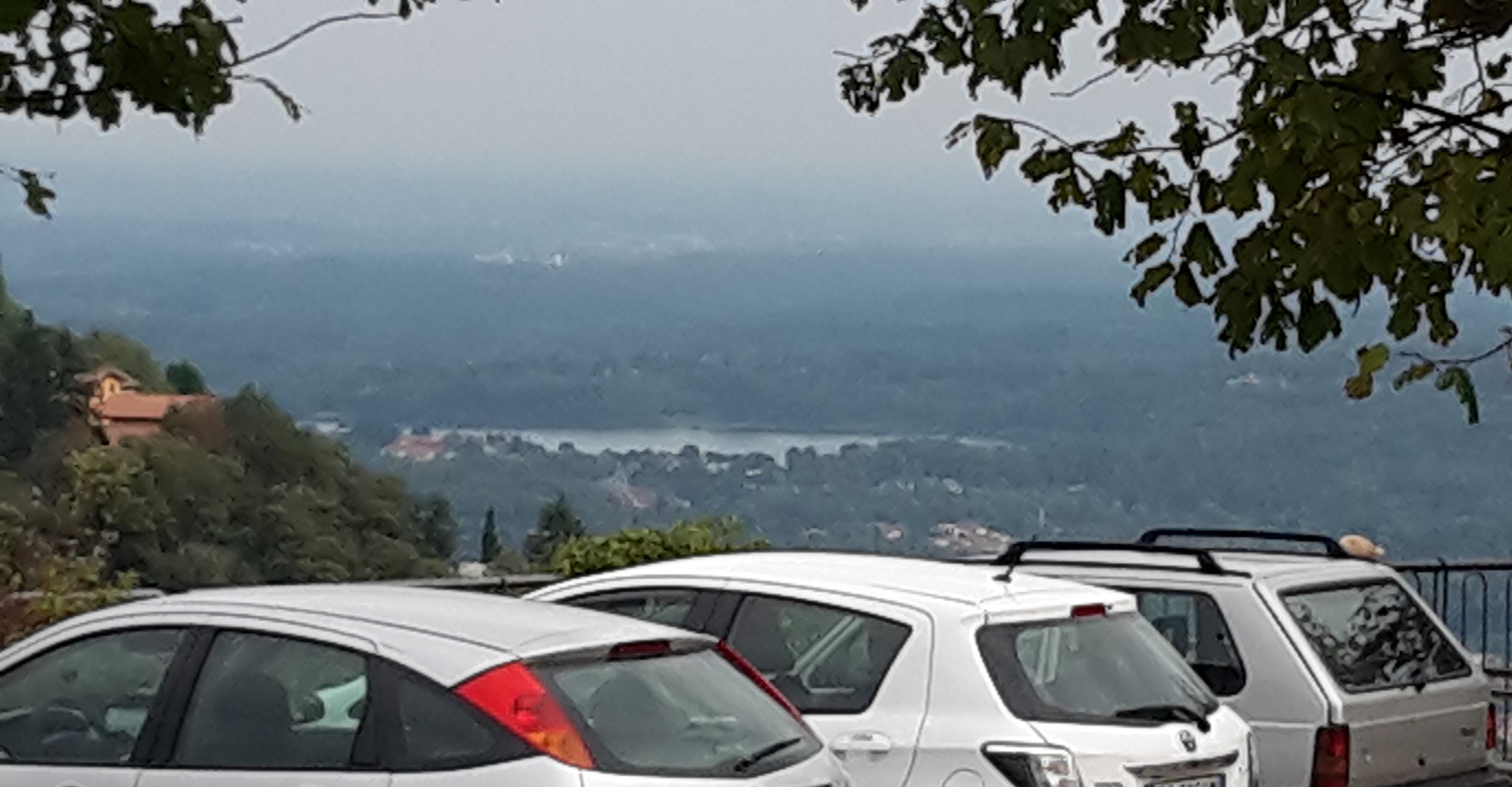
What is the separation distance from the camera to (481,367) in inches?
2734

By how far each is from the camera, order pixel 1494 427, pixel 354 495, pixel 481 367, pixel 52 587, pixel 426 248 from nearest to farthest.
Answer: pixel 52 587
pixel 1494 427
pixel 354 495
pixel 481 367
pixel 426 248

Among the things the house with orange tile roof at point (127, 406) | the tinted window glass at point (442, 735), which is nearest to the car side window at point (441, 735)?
the tinted window glass at point (442, 735)

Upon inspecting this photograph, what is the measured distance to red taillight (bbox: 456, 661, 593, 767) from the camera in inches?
272

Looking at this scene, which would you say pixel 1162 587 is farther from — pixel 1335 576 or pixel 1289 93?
pixel 1289 93

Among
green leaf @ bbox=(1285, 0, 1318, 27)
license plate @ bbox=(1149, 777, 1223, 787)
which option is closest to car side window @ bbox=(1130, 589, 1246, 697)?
license plate @ bbox=(1149, 777, 1223, 787)

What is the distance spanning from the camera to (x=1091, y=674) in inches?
373

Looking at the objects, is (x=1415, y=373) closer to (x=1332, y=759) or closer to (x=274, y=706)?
(x=1332, y=759)

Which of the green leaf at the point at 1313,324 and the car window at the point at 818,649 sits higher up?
the green leaf at the point at 1313,324

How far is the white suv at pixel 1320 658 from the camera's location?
35.7ft

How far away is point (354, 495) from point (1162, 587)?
82.8 ft

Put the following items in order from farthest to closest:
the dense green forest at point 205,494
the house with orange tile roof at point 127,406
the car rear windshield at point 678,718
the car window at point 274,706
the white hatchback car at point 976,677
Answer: the house with orange tile roof at point 127,406 < the dense green forest at point 205,494 < the white hatchback car at point 976,677 < the car window at point 274,706 < the car rear windshield at point 678,718

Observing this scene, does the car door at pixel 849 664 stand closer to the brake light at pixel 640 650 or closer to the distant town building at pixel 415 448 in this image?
the brake light at pixel 640 650

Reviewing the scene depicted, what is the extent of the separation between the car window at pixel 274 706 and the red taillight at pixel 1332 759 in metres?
5.02

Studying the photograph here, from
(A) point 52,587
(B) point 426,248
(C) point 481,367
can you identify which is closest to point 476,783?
(A) point 52,587
